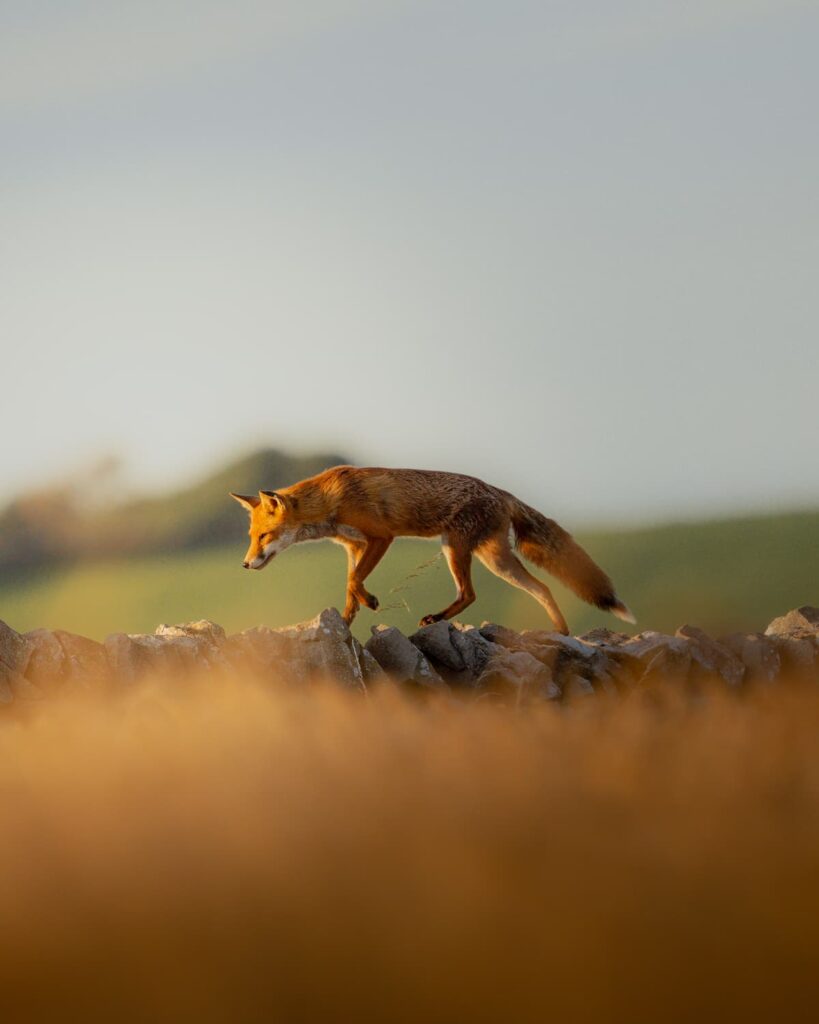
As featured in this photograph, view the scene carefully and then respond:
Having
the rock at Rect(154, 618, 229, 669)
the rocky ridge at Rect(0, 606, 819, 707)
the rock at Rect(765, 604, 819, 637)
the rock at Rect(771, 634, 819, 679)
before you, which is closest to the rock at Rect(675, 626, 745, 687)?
the rocky ridge at Rect(0, 606, 819, 707)

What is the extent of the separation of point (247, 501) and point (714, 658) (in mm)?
4446

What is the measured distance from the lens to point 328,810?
2.40 meters

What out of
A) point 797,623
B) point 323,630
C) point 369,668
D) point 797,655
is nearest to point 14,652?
point 323,630

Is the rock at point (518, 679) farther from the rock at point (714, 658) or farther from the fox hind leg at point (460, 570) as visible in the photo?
the rock at point (714, 658)

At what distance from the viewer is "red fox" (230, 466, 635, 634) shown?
1062 cm

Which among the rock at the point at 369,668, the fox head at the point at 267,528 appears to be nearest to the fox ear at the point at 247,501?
the fox head at the point at 267,528

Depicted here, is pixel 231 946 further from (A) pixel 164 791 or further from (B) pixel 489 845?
(A) pixel 164 791

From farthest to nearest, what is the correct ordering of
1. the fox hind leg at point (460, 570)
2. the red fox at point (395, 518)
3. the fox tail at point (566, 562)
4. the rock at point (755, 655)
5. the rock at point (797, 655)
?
the fox tail at point (566, 562), the red fox at point (395, 518), the fox hind leg at point (460, 570), the rock at point (797, 655), the rock at point (755, 655)

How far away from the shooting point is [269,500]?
10.8m

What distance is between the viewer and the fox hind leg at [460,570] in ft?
33.8

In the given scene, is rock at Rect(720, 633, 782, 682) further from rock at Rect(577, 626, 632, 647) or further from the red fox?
the red fox

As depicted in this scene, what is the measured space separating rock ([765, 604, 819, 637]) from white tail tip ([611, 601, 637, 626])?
122 centimetres

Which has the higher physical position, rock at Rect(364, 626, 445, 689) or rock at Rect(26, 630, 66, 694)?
rock at Rect(26, 630, 66, 694)

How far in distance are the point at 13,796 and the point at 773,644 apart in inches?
335
